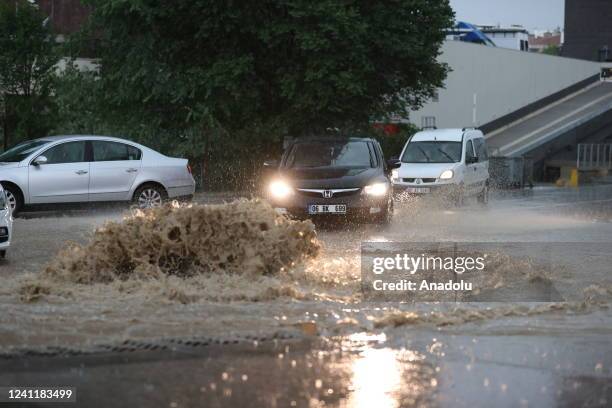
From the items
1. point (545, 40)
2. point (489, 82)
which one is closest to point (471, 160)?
point (489, 82)

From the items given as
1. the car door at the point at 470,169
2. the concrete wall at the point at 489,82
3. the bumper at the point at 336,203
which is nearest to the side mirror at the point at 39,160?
the bumper at the point at 336,203

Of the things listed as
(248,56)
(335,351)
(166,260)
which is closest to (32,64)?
(248,56)

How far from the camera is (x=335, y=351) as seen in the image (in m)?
7.95

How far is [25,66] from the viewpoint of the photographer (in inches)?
1421

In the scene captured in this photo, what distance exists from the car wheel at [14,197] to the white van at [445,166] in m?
7.93

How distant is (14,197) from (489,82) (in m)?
38.5

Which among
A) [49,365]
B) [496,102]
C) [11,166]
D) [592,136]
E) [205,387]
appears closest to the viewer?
[205,387]

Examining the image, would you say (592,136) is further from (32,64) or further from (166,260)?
(166,260)

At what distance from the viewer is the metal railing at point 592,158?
4459cm

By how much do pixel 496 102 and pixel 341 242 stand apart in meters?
41.1

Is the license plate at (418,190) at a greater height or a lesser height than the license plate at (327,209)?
greater

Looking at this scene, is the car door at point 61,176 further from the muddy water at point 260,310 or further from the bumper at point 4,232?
the muddy water at point 260,310
